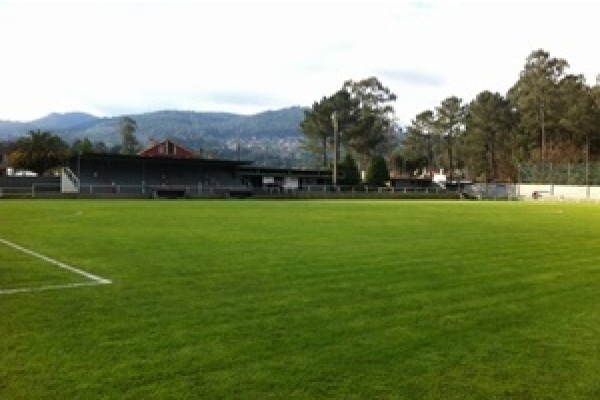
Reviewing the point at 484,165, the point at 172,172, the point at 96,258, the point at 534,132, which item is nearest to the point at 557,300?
the point at 96,258

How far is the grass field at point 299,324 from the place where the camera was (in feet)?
15.3

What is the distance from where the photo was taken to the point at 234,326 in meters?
6.29

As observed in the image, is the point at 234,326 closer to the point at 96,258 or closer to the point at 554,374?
the point at 554,374

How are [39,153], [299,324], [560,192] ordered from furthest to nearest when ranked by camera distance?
[39,153] → [560,192] → [299,324]

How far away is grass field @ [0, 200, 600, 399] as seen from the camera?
4.68 meters

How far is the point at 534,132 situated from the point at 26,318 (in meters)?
93.0

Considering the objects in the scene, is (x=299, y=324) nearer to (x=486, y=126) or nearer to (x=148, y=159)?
(x=148, y=159)

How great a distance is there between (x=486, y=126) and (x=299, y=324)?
97250mm

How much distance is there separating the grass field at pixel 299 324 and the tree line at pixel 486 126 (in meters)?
71.2

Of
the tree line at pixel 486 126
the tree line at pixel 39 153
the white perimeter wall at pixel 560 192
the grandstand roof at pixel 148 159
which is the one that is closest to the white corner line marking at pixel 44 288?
the grandstand roof at pixel 148 159

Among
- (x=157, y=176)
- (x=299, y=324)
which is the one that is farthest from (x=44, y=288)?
(x=157, y=176)

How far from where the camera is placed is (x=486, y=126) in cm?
9850

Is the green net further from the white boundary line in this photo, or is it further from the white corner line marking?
the white corner line marking

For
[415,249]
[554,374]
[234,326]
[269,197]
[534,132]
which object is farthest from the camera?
[534,132]
